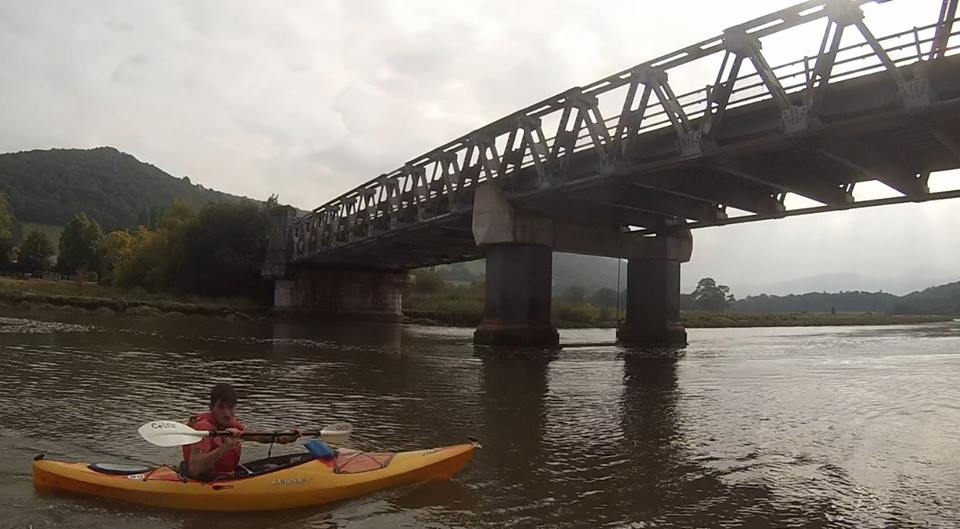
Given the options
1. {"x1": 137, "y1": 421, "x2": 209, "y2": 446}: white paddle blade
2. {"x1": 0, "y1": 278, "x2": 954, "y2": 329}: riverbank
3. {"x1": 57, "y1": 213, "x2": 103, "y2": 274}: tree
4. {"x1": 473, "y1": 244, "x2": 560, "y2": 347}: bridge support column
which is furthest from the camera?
{"x1": 57, "y1": 213, "x2": 103, "y2": 274}: tree

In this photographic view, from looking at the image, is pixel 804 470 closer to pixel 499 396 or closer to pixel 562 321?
pixel 499 396

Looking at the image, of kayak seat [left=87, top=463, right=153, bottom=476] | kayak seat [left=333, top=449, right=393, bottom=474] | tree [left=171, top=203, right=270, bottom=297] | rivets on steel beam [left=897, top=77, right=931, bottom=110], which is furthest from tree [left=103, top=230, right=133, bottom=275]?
kayak seat [left=333, top=449, right=393, bottom=474]

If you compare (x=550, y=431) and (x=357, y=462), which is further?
(x=550, y=431)

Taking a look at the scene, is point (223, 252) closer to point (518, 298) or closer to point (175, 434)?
point (518, 298)

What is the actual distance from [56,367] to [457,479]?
15.8m

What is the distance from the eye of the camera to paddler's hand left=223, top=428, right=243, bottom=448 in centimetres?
776

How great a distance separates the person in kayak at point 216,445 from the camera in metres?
7.80

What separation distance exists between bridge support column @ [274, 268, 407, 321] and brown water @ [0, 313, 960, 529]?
44.7m

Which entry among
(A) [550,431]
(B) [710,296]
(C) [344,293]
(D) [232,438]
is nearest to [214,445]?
(D) [232,438]

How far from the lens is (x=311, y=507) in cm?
787

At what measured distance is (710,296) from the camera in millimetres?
172875

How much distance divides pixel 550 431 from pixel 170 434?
23.4ft

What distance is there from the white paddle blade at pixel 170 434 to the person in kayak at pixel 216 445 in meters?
0.17

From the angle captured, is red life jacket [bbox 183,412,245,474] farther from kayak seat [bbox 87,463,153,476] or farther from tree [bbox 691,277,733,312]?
tree [bbox 691,277,733,312]
